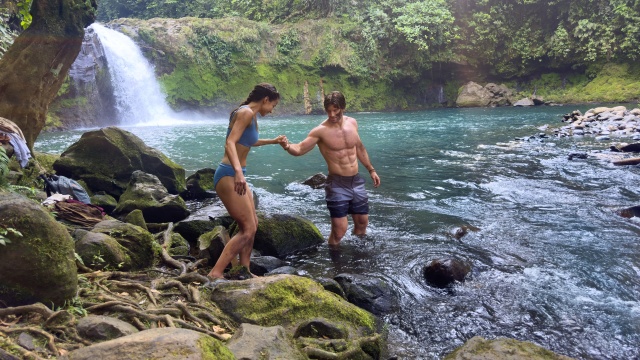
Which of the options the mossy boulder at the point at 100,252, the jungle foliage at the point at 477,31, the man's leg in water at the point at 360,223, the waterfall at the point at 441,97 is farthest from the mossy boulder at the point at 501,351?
the waterfall at the point at 441,97

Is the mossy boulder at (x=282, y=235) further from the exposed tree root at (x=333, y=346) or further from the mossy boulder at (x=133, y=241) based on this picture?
the exposed tree root at (x=333, y=346)

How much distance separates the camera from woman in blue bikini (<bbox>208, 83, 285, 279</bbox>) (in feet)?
14.9

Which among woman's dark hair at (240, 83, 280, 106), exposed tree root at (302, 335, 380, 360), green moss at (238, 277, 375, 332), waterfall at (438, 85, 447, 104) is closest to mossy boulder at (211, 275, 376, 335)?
green moss at (238, 277, 375, 332)

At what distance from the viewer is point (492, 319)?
4359 mm

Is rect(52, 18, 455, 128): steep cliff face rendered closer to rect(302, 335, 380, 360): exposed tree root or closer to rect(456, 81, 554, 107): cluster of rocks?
rect(456, 81, 554, 107): cluster of rocks

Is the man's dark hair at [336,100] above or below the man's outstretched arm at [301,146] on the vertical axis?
above

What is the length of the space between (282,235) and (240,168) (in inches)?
78.5

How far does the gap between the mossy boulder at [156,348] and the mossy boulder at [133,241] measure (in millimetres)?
2585

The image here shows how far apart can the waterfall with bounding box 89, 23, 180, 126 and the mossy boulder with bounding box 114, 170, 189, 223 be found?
70.6ft

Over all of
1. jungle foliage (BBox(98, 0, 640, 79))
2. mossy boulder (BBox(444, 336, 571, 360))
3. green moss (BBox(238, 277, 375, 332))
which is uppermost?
jungle foliage (BBox(98, 0, 640, 79))

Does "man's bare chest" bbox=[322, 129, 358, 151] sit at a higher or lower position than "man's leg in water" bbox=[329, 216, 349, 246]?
higher

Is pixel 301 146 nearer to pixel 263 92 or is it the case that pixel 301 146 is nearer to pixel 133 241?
pixel 263 92

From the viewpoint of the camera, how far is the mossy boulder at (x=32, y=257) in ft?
9.59

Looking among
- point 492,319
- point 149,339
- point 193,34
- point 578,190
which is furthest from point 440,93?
point 149,339
